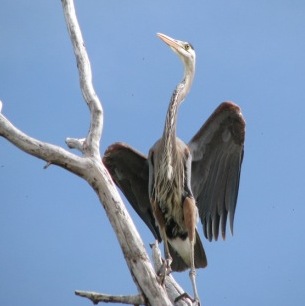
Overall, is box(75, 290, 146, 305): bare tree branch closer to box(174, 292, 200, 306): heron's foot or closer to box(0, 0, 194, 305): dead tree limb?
box(0, 0, 194, 305): dead tree limb

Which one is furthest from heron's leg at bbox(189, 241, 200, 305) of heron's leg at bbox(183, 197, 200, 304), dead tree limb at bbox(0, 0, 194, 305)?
dead tree limb at bbox(0, 0, 194, 305)

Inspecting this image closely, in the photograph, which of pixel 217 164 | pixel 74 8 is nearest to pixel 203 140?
pixel 217 164

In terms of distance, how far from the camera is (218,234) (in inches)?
374

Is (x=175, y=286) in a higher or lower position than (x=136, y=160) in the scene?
lower

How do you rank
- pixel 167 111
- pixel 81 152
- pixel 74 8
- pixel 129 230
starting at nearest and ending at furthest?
pixel 129 230, pixel 81 152, pixel 74 8, pixel 167 111

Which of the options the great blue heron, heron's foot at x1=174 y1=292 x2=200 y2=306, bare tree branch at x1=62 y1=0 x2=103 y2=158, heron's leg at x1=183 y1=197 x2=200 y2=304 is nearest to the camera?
heron's foot at x1=174 y1=292 x2=200 y2=306

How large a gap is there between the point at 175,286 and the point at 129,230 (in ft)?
2.33

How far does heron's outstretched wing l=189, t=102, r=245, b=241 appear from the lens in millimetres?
9406

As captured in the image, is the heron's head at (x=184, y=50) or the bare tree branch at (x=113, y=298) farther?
the heron's head at (x=184, y=50)

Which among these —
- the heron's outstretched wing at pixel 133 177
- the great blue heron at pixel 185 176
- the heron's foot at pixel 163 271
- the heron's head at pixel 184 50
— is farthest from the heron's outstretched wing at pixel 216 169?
the heron's foot at pixel 163 271

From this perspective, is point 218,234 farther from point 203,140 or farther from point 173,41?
point 173,41

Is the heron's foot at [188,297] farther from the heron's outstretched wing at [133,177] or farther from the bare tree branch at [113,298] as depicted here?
the heron's outstretched wing at [133,177]

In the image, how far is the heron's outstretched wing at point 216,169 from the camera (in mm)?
9406

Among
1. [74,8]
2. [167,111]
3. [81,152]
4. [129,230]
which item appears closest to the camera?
[129,230]
